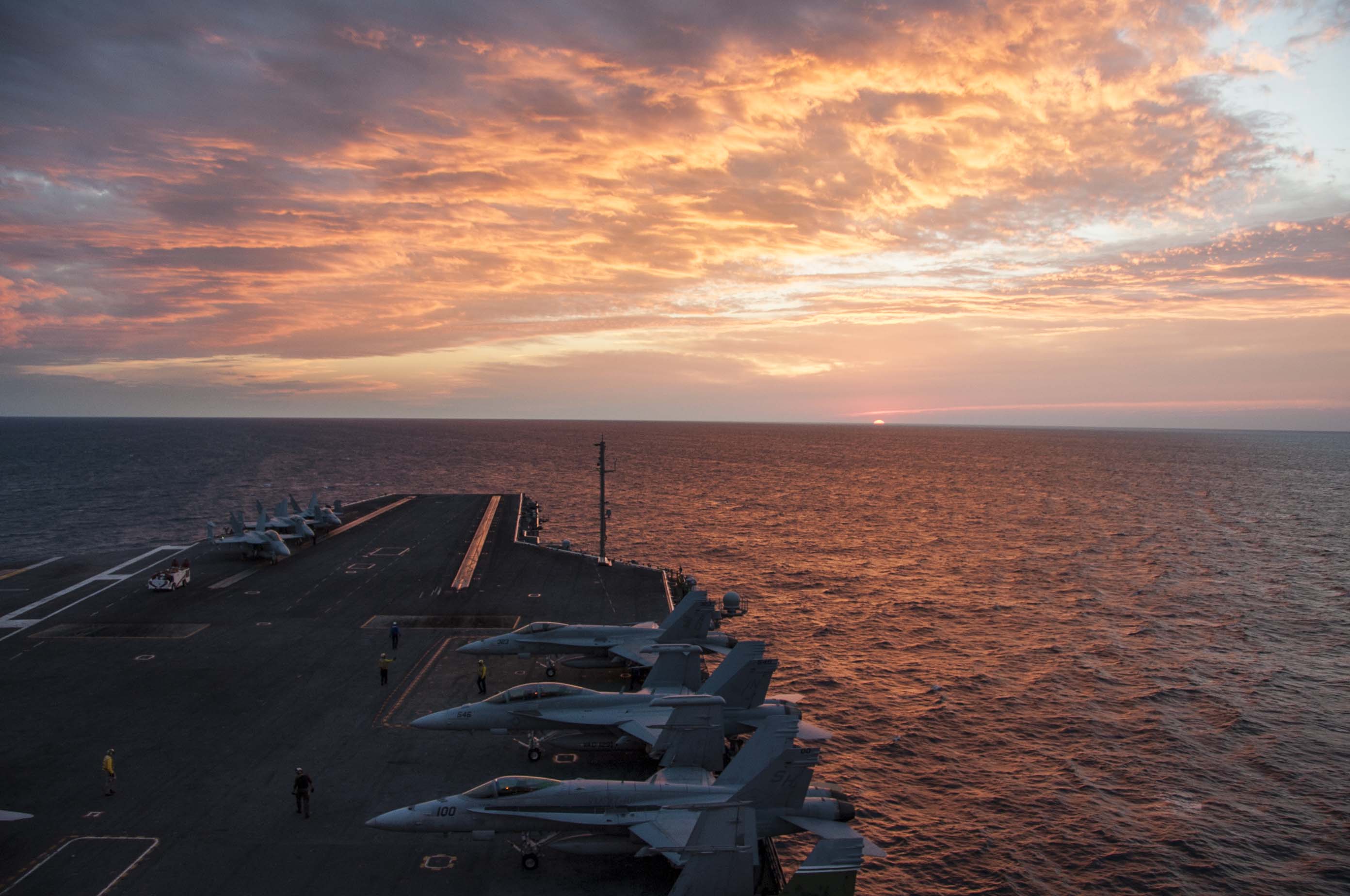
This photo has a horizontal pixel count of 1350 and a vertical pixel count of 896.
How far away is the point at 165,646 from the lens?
130 ft

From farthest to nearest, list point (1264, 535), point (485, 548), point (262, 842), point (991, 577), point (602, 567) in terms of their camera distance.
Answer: point (1264, 535) → point (991, 577) → point (485, 548) → point (602, 567) → point (262, 842)

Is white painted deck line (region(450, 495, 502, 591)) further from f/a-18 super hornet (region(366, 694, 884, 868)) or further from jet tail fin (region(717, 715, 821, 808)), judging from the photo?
jet tail fin (region(717, 715, 821, 808))

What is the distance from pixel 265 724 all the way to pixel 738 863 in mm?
22455

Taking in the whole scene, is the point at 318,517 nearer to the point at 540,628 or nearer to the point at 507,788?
the point at 540,628

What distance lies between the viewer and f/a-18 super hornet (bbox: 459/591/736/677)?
36188 millimetres

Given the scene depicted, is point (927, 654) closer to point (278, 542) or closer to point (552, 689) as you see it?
point (552, 689)

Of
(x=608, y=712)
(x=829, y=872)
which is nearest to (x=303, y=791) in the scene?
(x=608, y=712)

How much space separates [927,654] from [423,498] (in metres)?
76.4

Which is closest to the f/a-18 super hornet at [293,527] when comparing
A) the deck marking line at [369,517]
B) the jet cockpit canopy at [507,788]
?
the deck marking line at [369,517]

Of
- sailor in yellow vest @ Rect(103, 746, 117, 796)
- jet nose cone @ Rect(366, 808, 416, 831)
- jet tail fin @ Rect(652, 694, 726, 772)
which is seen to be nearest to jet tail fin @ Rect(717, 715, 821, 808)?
jet tail fin @ Rect(652, 694, 726, 772)

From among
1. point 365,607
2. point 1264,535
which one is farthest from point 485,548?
point 1264,535

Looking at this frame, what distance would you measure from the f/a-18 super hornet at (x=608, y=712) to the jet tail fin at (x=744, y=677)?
0.08 ft

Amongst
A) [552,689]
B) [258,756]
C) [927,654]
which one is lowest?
[927,654]

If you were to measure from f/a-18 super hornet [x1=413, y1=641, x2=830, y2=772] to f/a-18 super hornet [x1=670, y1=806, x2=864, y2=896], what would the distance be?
746 centimetres
